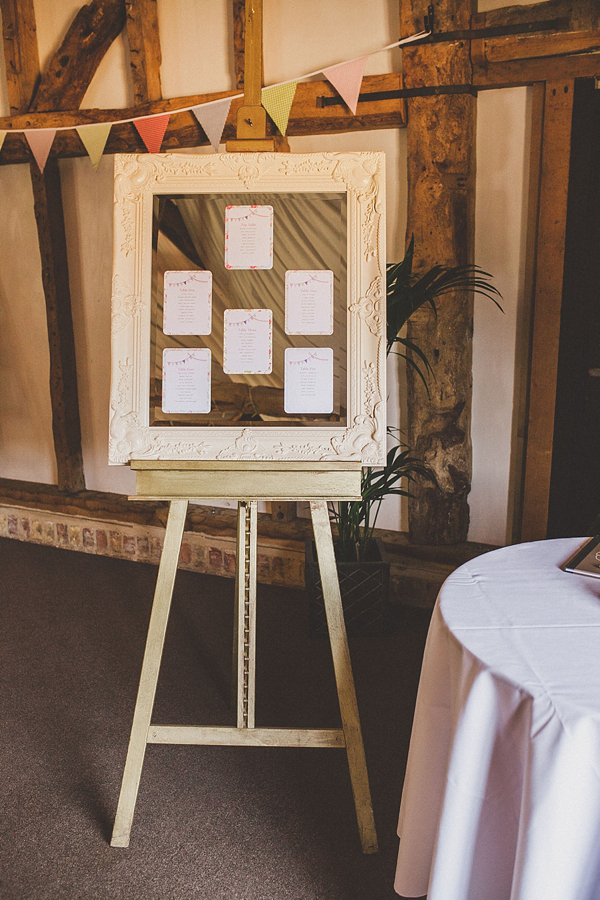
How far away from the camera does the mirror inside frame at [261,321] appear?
1.54 metres

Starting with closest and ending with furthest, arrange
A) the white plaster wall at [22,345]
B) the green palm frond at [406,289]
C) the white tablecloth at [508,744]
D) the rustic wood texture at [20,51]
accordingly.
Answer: the white tablecloth at [508,744] → the green palm frond at [406,289] → the rustic wood texture at [20,51] → the white plaster wall at [22,345]

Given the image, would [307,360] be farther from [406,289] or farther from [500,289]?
[500,289]

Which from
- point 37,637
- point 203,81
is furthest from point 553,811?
point 203,81

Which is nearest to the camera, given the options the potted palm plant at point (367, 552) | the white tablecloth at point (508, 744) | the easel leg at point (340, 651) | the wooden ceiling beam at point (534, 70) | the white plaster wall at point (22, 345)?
the white tablecloth at point (508, 744)

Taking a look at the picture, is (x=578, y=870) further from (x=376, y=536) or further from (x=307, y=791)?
(x=376, y=536)

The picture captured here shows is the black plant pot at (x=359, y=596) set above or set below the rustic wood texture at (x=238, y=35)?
below

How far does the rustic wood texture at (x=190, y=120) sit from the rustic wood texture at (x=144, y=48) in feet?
0.26

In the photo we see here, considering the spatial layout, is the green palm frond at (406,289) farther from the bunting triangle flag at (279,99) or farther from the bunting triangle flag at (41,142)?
the bunting triangle flag at (41,142)

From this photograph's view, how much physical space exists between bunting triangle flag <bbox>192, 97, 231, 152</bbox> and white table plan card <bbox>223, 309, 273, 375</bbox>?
4.68 feet

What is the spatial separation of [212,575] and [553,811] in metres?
2.51

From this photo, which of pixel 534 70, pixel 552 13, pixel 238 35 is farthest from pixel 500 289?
pixel 238 35

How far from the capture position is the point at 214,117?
109 inches

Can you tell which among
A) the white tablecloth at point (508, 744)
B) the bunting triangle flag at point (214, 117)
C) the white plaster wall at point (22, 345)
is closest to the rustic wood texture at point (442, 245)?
the bunting triangle flag at point (214, 117)

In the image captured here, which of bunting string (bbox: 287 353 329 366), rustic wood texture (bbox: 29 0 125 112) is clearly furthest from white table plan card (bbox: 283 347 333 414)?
rustic wood texture (bbox: 29 0 125 112)
